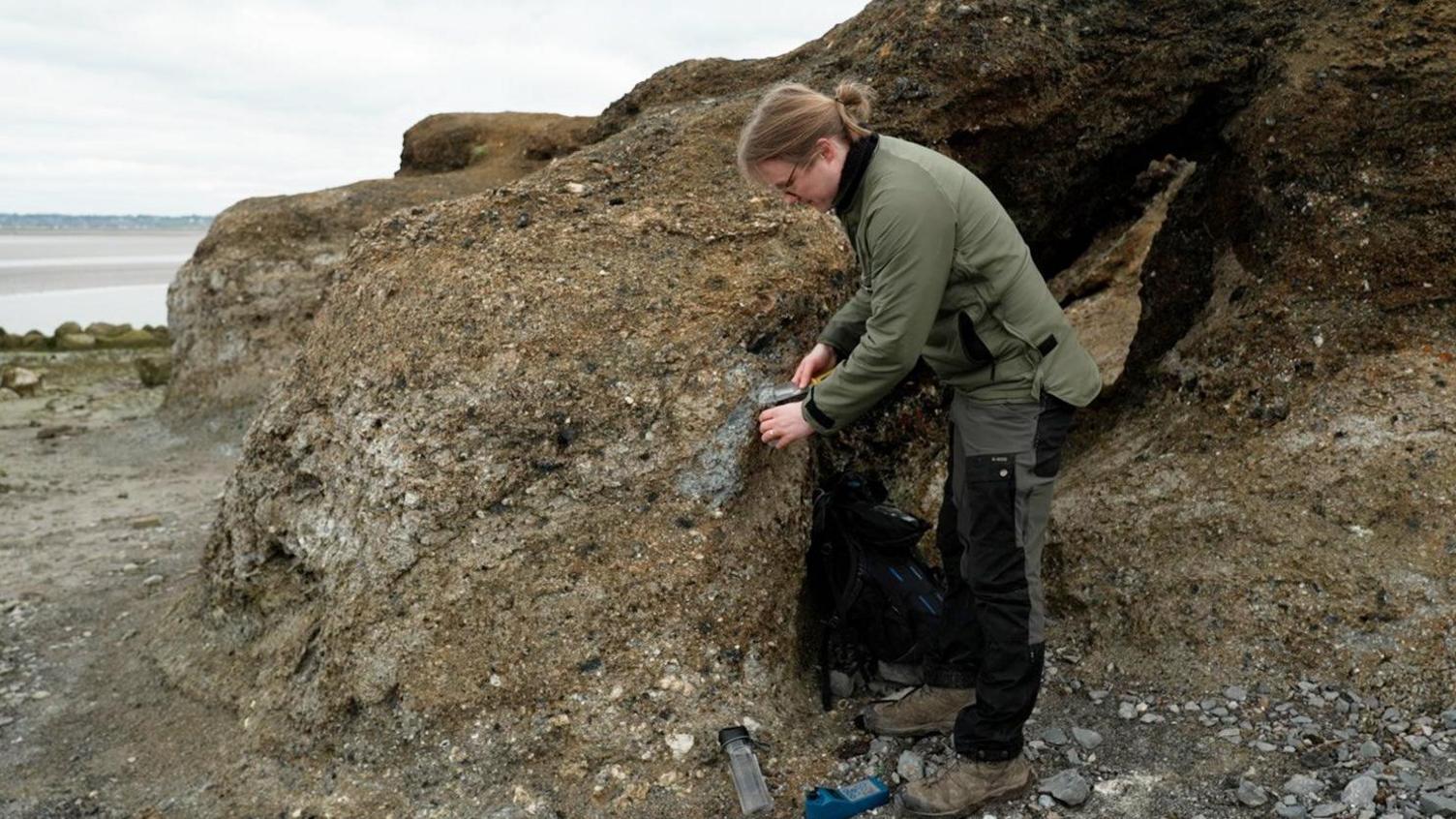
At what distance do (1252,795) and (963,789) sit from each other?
1097mm

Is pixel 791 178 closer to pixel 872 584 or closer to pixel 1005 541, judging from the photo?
pixel 1005 541

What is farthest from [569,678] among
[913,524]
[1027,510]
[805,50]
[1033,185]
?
[805,50]

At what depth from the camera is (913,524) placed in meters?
5.10

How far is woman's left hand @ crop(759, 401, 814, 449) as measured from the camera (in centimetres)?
435

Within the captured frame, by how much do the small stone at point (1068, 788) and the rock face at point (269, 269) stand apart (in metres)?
11.3

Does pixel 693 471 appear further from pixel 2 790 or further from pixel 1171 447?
pixel 2 790

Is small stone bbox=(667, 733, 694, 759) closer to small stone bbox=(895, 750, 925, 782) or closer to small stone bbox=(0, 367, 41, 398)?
small stone bbox=(895, 750, 925, 782)

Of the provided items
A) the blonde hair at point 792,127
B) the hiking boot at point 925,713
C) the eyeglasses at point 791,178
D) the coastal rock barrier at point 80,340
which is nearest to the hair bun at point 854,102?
the blonde hair at point 792,127

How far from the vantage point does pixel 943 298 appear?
4082 mm

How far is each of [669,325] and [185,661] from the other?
339 cm

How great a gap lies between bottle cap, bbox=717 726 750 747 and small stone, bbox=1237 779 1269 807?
196cm

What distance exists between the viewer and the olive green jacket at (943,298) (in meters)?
3.87

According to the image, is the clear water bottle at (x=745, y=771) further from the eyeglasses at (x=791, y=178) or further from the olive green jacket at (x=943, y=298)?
the eyeglasses at (x=791, y=178)

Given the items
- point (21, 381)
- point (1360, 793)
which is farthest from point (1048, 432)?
point (21, 381)
